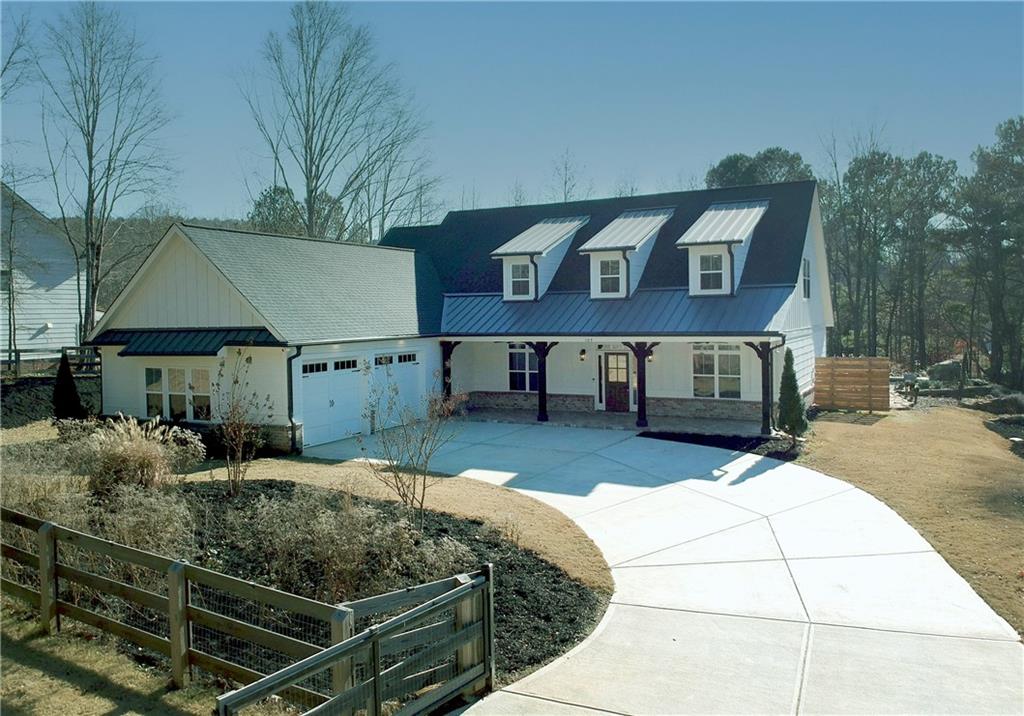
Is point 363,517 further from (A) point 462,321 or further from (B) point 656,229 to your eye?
(B) point 656,229

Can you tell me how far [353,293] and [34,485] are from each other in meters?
12.2

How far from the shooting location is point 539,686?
6.20 metres

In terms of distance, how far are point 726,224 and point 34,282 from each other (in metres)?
28.2

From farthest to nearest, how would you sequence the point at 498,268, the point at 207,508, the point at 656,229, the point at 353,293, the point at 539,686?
the point at 498,268
the point at 656,229
the point at 353,293
the point at 207,508
the point at 539,686

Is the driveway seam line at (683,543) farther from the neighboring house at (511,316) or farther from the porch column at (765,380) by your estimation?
the neighboring house at (511,316)

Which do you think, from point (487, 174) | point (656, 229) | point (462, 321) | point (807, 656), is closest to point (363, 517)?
point (807, 656)

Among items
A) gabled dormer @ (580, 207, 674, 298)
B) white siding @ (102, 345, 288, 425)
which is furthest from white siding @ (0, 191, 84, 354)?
gabled dormer @ (580, 207, 674, 298)

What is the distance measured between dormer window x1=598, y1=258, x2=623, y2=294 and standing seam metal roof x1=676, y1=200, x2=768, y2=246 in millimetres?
1972

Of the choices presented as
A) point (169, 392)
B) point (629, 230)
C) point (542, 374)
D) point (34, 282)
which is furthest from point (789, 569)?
point (34, 282)

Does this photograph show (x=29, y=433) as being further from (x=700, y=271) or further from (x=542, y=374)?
(x=700, y=271)

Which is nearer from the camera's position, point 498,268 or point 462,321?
point 462,321

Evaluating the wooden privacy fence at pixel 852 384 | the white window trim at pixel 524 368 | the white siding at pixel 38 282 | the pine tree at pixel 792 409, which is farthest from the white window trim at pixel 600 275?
the white siding at pixel 38 282

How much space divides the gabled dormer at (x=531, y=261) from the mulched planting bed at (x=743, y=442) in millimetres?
6831

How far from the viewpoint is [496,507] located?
473 inches
